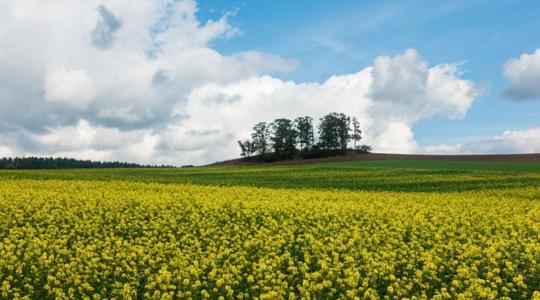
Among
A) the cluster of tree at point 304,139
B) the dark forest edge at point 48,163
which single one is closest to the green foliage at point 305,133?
the cluster of tree at point 304,139

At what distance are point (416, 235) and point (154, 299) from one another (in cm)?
1133

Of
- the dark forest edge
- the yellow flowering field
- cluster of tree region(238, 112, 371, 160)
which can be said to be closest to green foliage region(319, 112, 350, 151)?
cluster of tree region(238, 112, 371, 160)

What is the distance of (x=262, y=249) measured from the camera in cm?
1592

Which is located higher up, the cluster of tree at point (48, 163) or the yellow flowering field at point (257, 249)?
the cluster of tree at point (48, 163)

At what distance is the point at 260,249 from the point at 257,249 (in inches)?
5.8

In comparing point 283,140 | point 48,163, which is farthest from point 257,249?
point 48,163

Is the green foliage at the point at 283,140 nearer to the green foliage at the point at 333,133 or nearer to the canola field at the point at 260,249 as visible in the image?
the green foliage at the point at 333,133

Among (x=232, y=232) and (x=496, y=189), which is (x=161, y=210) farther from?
(x=496, y=189)

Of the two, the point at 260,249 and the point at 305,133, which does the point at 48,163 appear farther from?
the point at 260,249

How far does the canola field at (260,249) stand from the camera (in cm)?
1224

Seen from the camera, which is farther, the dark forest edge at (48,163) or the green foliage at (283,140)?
the dark forest edge at (48,163)

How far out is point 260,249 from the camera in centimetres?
1598

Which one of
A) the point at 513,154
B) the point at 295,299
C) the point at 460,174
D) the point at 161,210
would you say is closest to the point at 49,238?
the point at 161,210

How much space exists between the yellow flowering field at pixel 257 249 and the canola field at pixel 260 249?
0.19 feet
